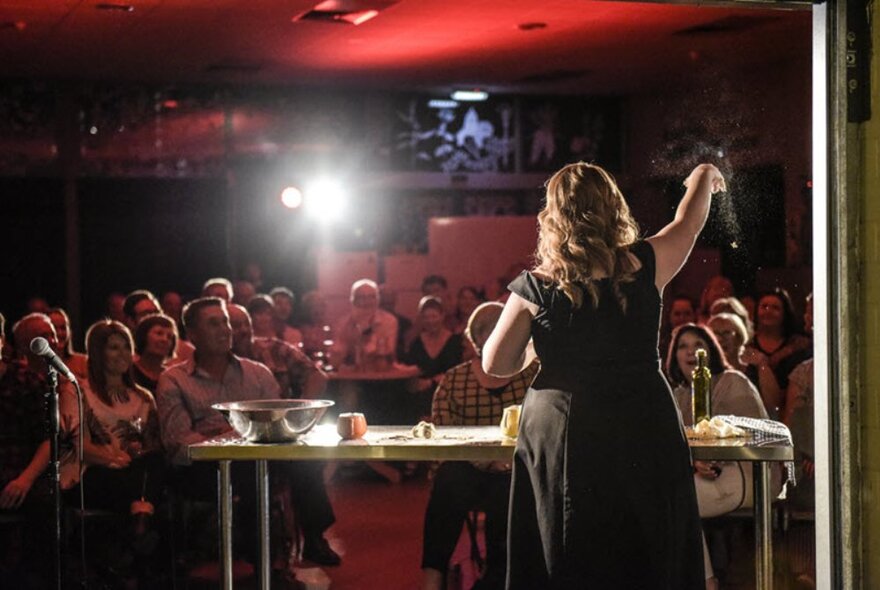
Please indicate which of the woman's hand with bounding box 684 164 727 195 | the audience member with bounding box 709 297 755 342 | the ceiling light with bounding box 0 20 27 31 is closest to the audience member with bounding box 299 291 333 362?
the ceiling light with bounding box 0 20 27 31

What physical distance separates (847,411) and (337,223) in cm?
873

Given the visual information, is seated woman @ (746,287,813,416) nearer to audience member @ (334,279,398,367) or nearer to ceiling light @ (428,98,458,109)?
audience member @ (334,279,398,367)

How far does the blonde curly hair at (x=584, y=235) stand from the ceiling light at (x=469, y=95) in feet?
27.8

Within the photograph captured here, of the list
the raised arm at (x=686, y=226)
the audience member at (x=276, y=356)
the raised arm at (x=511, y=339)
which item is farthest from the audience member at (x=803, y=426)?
the audience member at (x=276, y=356)

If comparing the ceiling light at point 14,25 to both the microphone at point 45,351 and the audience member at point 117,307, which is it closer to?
the audience member at point 117,307

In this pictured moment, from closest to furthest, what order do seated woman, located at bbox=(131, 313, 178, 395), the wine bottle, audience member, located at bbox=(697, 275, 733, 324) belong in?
the wine bottle < audience member, located at bbox=(697, 275, 733, 324) < seated woman, located at bbox=(131, 313, 178, 395)

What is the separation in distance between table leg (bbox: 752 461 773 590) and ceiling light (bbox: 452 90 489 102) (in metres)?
8.45

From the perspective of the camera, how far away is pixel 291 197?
12.1m

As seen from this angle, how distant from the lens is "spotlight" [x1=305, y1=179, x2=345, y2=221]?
1220 cm

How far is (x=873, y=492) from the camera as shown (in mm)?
3984

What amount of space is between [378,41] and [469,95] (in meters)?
3.01

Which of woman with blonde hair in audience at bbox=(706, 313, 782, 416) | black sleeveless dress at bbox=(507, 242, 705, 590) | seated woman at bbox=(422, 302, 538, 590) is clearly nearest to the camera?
black sleeveless dress at bbox=(507, 242, 705, 590)

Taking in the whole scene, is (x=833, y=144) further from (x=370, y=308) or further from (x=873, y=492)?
(x=370, y=308)

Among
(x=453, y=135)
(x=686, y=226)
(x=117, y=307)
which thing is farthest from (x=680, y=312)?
(x=453, y=135)
